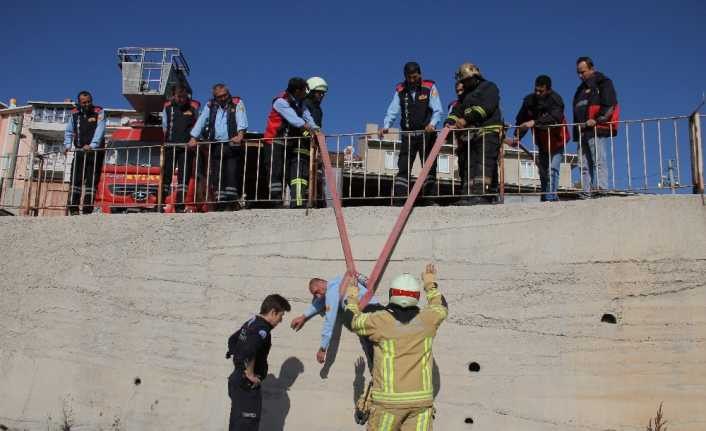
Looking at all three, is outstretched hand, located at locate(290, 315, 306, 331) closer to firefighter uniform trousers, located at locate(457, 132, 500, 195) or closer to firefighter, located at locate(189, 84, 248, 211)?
firefighter, located at locate(189, 84, 248, 211)

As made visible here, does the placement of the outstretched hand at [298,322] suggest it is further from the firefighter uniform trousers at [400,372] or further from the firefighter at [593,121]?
the firefighter at [593,121]

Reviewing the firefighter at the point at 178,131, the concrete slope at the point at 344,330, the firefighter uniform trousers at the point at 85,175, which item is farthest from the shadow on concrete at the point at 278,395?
the firefighter uniform trousers at the point at 85,175

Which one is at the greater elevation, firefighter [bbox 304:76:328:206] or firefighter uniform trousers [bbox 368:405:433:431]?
firefighter [bbox 304:76:328:206]

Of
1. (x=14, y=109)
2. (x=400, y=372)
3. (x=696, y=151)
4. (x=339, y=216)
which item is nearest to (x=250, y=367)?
(x=400, y=372)

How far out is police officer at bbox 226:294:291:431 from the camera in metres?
5.46

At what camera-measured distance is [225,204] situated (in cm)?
806

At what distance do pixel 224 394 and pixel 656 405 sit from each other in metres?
4.00

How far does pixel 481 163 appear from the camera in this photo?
6.94 m

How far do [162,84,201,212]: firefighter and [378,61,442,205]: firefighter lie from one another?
2644 mm

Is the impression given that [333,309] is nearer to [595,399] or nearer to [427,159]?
[427,159]

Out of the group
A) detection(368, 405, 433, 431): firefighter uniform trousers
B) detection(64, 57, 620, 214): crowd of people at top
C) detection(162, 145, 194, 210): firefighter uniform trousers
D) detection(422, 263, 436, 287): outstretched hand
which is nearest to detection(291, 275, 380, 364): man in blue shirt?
detection(422, 263, 436, 287): outstretched hand

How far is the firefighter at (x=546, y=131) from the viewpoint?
7.20 meters

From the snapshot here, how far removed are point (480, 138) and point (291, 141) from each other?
2.21 metres

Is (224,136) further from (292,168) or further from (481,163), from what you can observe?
(481,163)
